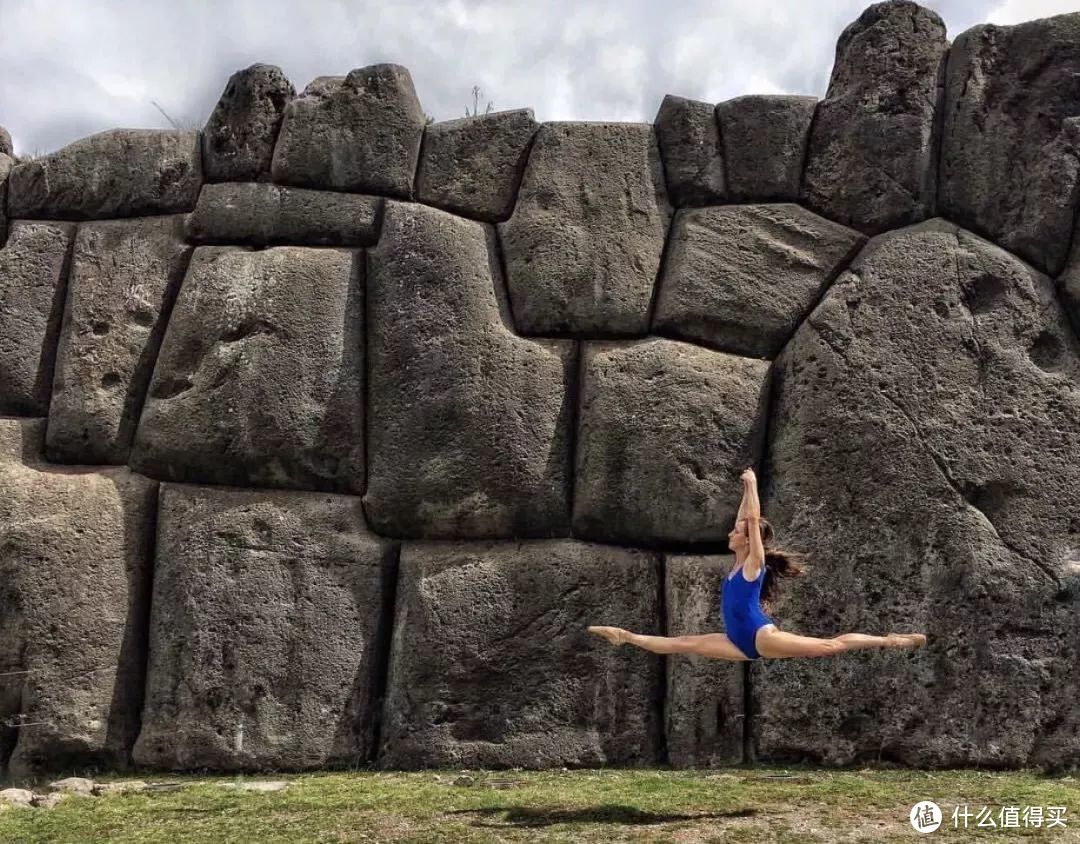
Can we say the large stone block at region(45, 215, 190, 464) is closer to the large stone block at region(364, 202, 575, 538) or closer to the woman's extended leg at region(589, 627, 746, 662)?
the large stone block at region(364, 202, 575, 538)

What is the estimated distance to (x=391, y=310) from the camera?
8.12m

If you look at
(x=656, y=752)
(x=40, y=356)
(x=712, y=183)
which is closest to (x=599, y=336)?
(x=712, y=183)

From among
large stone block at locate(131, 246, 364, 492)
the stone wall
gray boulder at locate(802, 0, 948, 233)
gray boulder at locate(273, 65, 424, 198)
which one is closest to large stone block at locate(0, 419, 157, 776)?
the stone wall

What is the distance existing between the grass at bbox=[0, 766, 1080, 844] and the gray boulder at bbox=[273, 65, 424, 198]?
3.92 metres

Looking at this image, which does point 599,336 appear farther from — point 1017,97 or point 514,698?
point 1017,97

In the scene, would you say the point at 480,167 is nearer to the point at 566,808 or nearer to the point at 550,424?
the point at 550,424

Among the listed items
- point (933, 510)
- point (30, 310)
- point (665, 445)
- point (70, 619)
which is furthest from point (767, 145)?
point (70, 619)

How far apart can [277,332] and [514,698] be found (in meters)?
2.81

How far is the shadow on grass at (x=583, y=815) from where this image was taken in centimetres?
590

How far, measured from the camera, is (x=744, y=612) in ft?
20.1

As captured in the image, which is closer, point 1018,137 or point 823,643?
point 823,643

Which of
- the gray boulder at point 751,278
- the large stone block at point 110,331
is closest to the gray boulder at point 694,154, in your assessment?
the gray boulder at point 751,278

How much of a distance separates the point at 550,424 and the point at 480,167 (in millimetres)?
1863

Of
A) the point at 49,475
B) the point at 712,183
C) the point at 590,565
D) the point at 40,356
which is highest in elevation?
the point at 712,183
